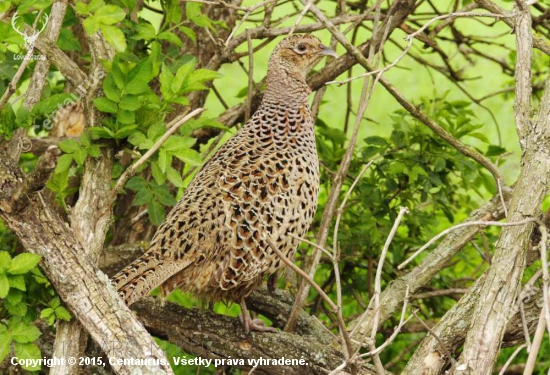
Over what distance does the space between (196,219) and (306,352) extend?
2.34ft

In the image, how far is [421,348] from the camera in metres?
3.48

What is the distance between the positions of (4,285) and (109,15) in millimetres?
1006

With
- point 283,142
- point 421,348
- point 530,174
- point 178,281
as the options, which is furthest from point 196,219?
point 530,174

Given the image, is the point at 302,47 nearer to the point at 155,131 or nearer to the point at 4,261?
the point at 155,131

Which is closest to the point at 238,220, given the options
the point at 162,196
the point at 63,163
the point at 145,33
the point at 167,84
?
the point at 162,196

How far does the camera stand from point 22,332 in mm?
3164

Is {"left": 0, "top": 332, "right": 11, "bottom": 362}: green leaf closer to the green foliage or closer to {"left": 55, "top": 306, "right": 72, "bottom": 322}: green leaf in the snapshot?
the green foliage

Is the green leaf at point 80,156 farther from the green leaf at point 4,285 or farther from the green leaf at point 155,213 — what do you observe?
the green leaf at point 155,213

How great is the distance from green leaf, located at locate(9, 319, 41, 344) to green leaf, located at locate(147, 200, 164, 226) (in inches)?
31.7

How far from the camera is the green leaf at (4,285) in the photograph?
2.97 meters

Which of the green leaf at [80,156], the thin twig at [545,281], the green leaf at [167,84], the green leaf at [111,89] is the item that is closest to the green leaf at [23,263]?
the green leaf at [80,156]

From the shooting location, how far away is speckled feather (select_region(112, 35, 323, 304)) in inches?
141

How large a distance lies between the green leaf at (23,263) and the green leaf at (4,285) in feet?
0.11

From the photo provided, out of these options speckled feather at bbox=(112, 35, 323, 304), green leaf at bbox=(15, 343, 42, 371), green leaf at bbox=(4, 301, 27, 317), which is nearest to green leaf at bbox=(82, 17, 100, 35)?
speckled feather at bbox=(112, 35, 323, 304)
